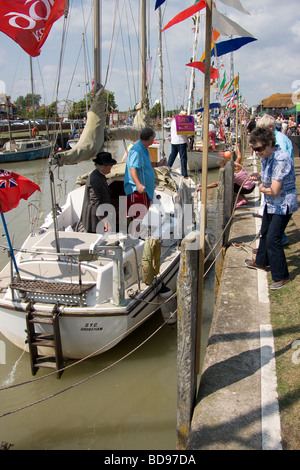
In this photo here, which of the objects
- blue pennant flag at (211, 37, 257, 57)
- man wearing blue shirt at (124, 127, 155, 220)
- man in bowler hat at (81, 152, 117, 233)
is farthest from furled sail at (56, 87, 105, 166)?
blue pennant flag at (211, 37, 257, 57)

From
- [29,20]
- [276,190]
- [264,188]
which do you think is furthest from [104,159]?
[276,190]

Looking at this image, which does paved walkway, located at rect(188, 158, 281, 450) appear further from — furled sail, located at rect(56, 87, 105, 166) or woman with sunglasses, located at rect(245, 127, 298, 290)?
furled sail, located at rect(56, 87, 105, 166)

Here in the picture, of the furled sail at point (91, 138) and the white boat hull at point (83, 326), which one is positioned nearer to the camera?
the white boat hull at point (83, 326)

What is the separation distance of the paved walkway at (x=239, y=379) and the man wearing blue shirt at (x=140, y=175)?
211 centimetres

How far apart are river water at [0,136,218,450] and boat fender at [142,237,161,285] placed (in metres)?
0.87

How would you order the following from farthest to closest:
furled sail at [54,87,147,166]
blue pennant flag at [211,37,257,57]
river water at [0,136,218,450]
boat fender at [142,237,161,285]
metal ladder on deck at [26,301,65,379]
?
furled sail at [54,87,147,166] → boat fender at [142,237,161,285] → metal ladder on deck at [26,301,65,379] → river water at [0,136,218,450] → blue pennant flag at [211,37,257,57]

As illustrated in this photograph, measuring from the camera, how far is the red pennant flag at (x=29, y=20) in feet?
14.1

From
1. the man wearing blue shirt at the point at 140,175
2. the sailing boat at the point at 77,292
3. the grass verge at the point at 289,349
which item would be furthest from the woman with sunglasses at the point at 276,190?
the man wearing blue shirt at the point at 140,175

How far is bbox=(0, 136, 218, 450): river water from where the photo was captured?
4109mm

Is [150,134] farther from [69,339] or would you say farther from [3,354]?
[3,354]

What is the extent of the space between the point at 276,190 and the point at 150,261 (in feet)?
6.25

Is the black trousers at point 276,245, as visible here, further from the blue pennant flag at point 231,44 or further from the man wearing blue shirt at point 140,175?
the man wearing blue shirt at point 140,175

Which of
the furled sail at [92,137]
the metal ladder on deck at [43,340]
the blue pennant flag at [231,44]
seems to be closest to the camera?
the blue pennant flag at [231,44]
